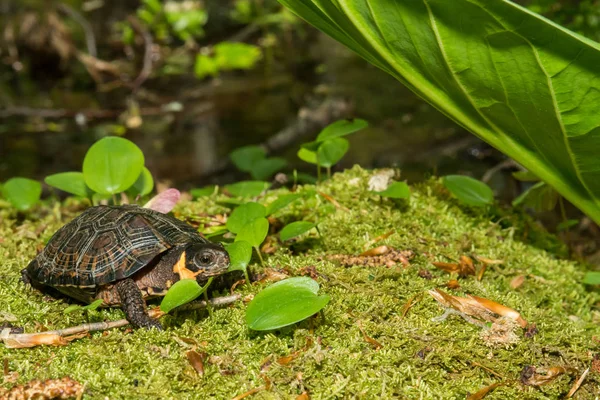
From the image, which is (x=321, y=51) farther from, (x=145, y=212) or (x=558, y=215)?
(x=145, y=212)

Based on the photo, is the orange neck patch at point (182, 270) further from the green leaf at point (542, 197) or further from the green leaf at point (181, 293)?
the green leaf at point (542, 197)

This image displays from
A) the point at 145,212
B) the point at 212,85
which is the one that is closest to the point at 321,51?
the point at 212,85

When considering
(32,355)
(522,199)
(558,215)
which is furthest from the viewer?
(558,215)

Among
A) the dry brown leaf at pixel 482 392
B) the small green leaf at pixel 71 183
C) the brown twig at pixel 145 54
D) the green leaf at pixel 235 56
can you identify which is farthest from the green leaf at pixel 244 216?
the green leaf at pixel 235 56

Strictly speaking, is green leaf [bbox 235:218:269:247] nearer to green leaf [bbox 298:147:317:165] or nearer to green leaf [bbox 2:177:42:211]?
green leaf [bbox 298:147:317:165]

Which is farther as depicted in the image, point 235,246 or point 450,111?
point 450,111

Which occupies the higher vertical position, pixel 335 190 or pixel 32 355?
pixel 335 190

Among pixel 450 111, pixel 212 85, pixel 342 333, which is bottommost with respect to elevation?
pixel 212 85
